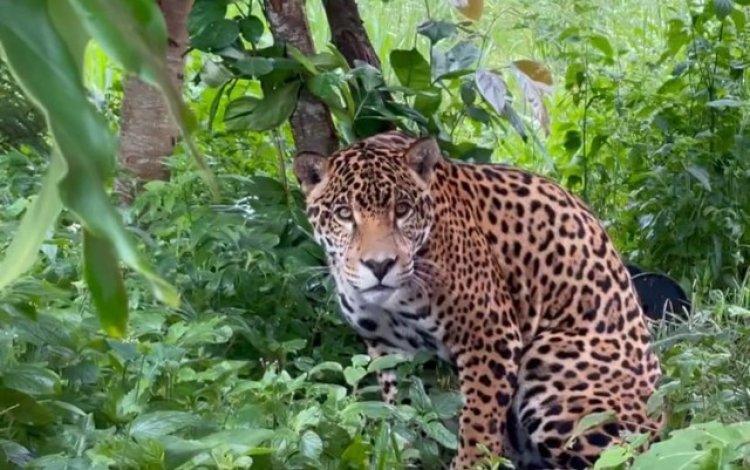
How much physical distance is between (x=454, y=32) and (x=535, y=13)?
1.16 m

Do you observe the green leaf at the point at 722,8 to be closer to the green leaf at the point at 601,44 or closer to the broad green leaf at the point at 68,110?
the green leaf at the point at 601,44

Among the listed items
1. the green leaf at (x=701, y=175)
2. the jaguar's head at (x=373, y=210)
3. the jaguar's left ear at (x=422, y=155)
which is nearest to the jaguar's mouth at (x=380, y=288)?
the jaguar's head at (x=373, y=210)

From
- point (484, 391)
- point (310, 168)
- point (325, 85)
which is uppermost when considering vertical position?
point (325, 85)

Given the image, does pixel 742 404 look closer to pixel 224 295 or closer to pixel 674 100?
pixel 224 295

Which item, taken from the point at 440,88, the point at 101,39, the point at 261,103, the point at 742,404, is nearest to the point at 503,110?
the point at 440,88

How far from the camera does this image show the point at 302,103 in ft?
17.2

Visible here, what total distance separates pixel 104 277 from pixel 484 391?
376 cm

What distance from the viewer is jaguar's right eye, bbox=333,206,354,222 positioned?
4.45 metres

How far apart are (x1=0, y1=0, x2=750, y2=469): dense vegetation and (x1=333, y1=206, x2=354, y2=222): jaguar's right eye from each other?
0.22 metres

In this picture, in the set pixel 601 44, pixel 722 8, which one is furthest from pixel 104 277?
pixel 601 44

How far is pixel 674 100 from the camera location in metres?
6.21

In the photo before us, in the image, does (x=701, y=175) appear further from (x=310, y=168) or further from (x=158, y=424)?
(x=158, y=424)

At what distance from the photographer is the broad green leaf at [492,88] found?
493 centimetres

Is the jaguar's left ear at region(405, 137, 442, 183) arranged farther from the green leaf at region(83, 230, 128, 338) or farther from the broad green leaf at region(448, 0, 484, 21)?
the green leaf at region(83, 230, 128, 338)
